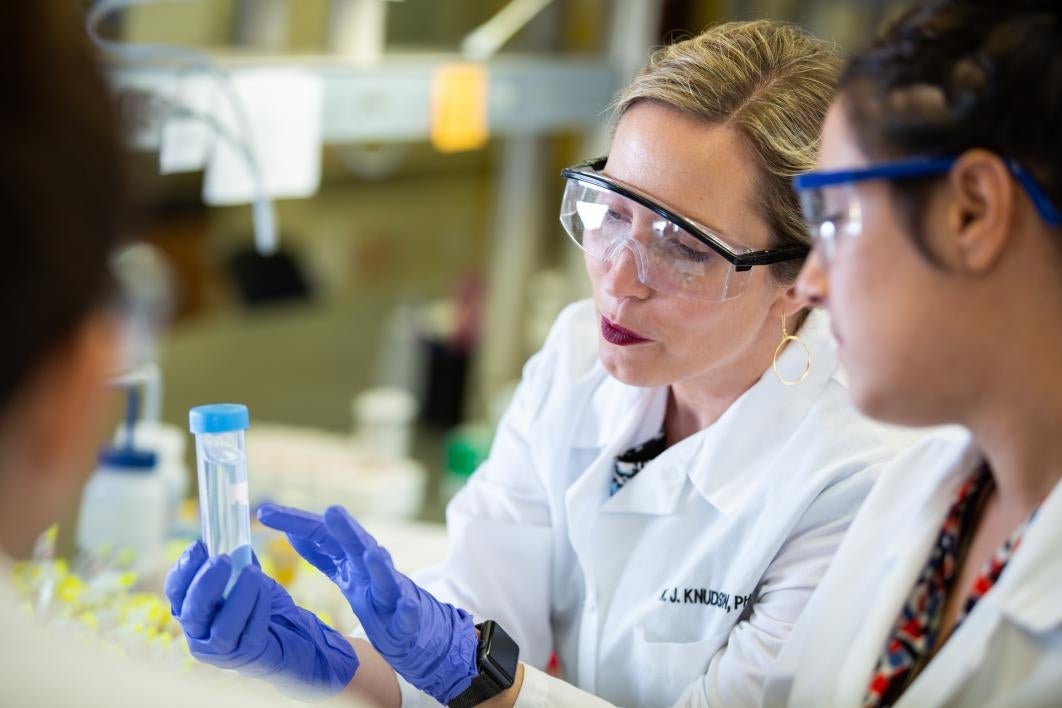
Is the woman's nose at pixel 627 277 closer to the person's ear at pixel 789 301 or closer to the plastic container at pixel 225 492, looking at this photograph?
the person's ear at pixel 789 301

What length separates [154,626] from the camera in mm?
1608

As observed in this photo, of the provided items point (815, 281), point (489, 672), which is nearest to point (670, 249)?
point (815, 281)

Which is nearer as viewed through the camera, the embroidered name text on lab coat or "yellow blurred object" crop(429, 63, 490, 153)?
the embroidered name text on lab coat

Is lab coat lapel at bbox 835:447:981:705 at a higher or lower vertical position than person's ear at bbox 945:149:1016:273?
lower

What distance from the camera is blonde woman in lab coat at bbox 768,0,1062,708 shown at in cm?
99

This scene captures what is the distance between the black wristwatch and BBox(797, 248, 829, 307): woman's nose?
1.96 ft

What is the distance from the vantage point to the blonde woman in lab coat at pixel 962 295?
99cm

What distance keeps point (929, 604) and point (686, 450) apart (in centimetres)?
45

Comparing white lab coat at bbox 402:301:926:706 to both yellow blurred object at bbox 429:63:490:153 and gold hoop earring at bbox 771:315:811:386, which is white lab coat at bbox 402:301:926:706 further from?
A: yellow blurred object at bbox 429:63:490:153

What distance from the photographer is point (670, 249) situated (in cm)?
146

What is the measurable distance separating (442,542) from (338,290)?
4.57m

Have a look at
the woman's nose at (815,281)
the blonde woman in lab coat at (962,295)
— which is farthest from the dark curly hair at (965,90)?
the woman's nose at (815,281)

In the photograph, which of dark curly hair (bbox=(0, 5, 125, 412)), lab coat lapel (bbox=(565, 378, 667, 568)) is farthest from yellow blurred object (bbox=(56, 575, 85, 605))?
dark curly hair (bbox=(0, 5, 125, 412))

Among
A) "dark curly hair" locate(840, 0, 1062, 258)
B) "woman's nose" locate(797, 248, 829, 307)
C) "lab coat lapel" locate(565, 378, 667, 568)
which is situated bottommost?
"lab coat lapel" locate(565, 378, 667, 568)
